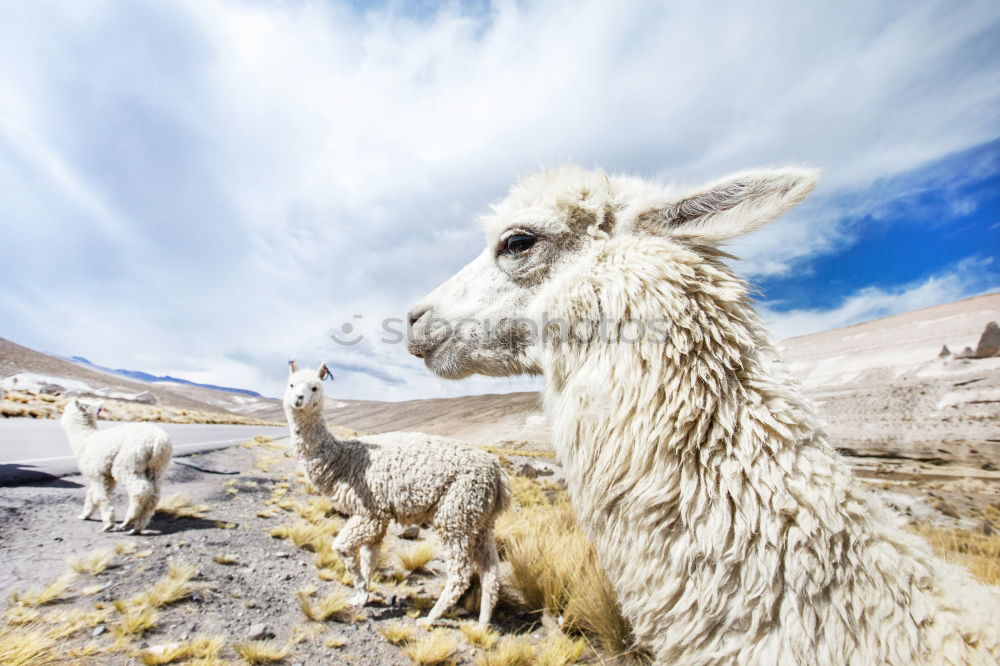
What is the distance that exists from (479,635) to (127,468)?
11.6 feet

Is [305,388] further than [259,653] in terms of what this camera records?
Yes

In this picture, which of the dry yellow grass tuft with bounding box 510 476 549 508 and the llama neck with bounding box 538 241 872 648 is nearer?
the llama neck with bounding box 538 241 872 648

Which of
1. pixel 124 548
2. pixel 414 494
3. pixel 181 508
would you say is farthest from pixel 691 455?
pixel 181 508

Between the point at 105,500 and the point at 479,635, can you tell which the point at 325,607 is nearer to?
the point at 479,635

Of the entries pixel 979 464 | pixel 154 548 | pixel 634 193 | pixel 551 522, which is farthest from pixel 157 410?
pixel 979 464

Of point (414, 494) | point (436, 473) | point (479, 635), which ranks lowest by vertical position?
point (479, 635)

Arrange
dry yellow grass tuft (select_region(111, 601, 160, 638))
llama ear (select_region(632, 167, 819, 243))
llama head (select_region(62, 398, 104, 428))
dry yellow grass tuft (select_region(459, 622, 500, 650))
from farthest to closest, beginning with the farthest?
llama head (select_region(62, 398, 104, 428)) → dry yellow grass tuft (select_region(459, 622, 500, 650)) → dry yellow grass tuft (select_region(111, 601, 160, 638)) → llama ear (select_region(632, 167, 819, 243))

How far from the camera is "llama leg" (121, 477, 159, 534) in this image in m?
3.53

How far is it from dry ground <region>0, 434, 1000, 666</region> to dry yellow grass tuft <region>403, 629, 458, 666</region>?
0.04 ft

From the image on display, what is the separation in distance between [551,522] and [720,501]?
14.8 ft

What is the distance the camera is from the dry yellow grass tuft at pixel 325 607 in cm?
280

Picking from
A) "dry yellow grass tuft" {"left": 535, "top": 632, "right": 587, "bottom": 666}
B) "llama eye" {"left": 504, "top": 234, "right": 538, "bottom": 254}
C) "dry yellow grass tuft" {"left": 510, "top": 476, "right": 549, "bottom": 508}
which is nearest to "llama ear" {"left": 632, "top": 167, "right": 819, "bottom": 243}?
"llama eye" {"left": 504, "top": 234, "right": 538, "bottom": 254}

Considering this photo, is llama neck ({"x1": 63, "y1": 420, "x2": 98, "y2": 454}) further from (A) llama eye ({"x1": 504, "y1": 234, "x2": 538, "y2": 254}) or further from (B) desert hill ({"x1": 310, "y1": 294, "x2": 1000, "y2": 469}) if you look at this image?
(A) llama eye ({"x1": 504, "y1": 234, "x2": 538, "y2": 254})

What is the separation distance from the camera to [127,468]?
144 inches
